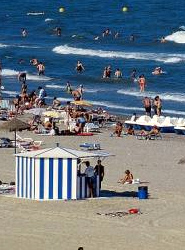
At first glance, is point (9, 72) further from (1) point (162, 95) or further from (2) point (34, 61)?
(1) point (162, 95)

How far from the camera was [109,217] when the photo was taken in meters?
22.1

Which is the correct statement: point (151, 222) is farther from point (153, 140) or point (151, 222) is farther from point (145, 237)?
point (153, 140)

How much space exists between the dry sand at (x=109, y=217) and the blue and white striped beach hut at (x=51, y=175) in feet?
0.84

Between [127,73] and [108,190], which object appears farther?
[127,73]

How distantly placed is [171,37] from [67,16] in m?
19.2

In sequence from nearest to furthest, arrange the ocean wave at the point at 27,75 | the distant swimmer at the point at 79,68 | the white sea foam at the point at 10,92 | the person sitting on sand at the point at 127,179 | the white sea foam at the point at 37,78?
the person sitting on sand at the point at 127,179 < the white sea foam at the point at 10,92 < the white sea foam at the point at 37,78 < the ocean wave at the point at 27,75 < the distant swimmer at the point at 79,68

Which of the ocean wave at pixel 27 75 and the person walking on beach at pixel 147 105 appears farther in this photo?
the ocean wave at pixel 27 75

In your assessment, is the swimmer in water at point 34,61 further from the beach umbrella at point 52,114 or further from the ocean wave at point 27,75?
the beach umbrella at point 52,114

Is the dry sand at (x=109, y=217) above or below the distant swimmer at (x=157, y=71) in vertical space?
below

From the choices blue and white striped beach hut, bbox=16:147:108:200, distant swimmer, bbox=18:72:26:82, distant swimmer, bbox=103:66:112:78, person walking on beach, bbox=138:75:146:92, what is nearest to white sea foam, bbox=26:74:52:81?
distant swimmer, bbox=18:72:26:82

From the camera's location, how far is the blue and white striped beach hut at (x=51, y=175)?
916 inches

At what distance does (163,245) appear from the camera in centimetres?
1977

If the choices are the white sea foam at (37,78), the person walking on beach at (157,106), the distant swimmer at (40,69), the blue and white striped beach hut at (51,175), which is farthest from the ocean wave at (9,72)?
the blue and white striped beach hut at (51,175)

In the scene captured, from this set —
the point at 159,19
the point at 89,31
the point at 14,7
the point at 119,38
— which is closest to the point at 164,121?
the point at 119,38
